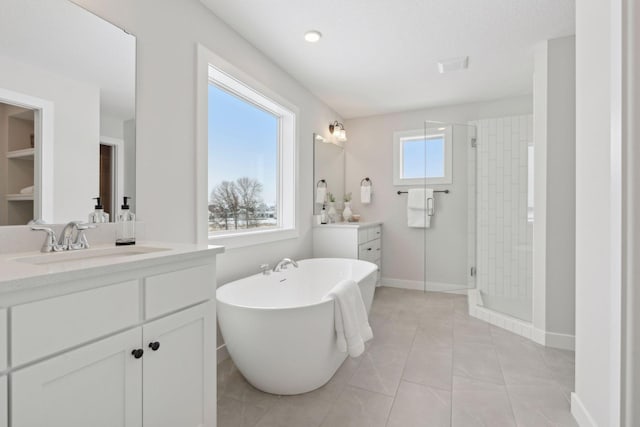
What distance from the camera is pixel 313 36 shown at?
7.95 feet

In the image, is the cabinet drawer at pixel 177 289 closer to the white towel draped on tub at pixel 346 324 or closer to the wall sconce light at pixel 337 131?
the white towel draped on tub at pixel 346 324

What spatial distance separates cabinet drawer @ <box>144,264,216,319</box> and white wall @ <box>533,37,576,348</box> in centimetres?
263

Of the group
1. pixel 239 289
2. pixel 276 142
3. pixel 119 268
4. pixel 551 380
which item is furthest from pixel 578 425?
pixel 276 142

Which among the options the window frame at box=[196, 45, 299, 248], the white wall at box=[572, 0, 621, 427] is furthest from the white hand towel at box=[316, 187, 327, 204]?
the white wall at box=[572, 0, 621, 427]

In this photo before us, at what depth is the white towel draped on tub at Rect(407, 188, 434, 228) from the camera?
4018mm

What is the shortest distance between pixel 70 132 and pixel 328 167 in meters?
2.97

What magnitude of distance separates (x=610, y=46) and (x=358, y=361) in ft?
7.15

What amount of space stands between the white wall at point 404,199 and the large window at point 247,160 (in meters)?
1.59

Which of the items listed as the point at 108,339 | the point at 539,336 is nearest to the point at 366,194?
the point at 539,336

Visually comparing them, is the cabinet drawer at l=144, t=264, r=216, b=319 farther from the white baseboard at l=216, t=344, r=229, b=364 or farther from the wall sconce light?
the wall sconce light

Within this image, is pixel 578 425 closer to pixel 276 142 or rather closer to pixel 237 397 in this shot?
pixel 237 397

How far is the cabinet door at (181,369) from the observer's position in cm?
107

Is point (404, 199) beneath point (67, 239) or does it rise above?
above

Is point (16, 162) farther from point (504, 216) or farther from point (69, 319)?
point (504, 216)
